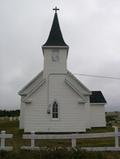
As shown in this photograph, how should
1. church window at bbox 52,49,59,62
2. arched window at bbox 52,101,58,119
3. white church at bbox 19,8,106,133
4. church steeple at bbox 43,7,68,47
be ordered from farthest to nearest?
1. church steeple at bbox 43,7,68,47
2. church window at bbox 52,49,59,62
3. arched window at bbox 52,101,58,119
4. white church at bbox 19,8,106,133

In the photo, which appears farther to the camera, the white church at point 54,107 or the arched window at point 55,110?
the arched window at point 55,110

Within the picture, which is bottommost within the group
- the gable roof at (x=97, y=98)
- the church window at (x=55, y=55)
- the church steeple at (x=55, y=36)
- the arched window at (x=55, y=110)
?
the arched window at (x=55, y=110)

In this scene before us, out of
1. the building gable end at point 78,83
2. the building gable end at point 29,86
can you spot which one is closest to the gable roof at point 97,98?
the building gable end at point 78,83

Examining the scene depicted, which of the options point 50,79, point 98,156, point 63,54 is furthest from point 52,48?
point 98,156

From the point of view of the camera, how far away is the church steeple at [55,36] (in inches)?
1133

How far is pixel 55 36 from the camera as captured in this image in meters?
29.4

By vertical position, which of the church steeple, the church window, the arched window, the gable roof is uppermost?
the church steeple

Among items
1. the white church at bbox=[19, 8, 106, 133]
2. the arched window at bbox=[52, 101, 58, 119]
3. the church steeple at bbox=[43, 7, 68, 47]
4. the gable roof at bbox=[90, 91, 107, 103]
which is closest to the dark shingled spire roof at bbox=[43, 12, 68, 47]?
the church steeple at bbox=[43, 7, 68, 47]

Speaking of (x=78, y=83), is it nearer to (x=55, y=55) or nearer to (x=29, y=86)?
(x=29, y=86)

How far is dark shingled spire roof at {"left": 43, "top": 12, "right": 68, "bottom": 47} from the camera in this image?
28812mm

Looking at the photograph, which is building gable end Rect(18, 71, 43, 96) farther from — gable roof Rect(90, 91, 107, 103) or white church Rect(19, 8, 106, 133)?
gable roof Rect(90, 91, 107, 103)

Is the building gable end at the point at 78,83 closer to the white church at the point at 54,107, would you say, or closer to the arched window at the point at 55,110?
the white church at the point at 54,107

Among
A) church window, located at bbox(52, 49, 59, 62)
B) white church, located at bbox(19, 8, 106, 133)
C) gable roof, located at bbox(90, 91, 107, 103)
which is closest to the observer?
white church, located at bbox(19, 8, 106, 133)

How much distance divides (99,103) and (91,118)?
2321mm
